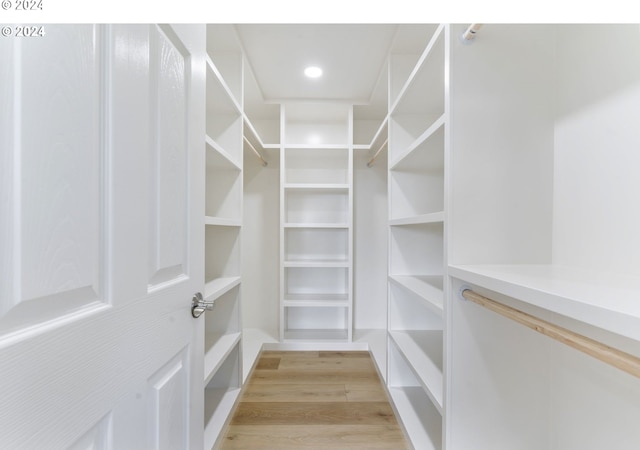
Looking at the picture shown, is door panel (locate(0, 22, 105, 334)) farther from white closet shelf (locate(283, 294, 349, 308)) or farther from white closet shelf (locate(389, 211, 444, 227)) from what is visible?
white closet shelf (locate(283, 294, 349, 308))

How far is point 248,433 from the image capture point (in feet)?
4.65

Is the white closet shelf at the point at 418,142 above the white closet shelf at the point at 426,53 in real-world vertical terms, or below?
below

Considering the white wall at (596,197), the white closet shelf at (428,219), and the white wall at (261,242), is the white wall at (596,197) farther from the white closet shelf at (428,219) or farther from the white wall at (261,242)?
the white wall at (261,242)

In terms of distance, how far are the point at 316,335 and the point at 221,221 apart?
1.58m

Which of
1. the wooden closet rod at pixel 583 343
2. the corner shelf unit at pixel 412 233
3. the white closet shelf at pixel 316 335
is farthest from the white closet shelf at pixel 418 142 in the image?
the white closet shelf at pixel 316 335

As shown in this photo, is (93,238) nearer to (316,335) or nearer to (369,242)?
(316,335)

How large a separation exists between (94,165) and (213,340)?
1420 mm

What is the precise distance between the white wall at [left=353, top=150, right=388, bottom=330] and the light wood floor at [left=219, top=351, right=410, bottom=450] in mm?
595

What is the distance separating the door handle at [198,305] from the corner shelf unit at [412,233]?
1023 mm

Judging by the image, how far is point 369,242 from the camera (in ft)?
9.00

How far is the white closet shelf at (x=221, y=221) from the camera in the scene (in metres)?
1.27

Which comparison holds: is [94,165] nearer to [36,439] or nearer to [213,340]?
[36,439]

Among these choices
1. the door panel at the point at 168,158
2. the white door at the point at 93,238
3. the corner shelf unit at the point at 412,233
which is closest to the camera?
the white door at the point at 93,238
